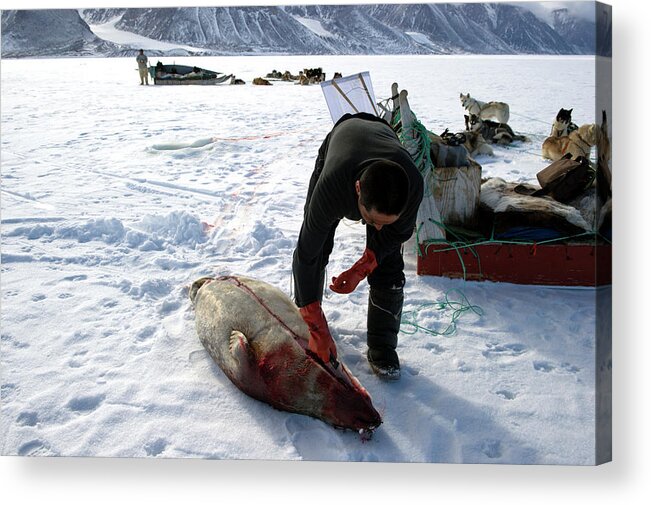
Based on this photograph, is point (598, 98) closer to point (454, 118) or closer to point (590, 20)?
point (590, 20)

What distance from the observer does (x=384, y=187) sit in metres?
1.82

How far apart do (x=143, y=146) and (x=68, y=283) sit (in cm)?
293

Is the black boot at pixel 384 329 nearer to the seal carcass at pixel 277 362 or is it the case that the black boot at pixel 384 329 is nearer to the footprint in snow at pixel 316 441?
the seal carcass at pixel 277 362

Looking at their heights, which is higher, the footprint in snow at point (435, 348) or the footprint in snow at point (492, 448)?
the footprint in snow at point (435, 348)

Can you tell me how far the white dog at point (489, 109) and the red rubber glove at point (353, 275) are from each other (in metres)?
5.43

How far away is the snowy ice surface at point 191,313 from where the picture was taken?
2408 millimetres

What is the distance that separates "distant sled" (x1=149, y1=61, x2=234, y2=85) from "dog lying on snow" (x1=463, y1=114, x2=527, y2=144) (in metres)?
3.27

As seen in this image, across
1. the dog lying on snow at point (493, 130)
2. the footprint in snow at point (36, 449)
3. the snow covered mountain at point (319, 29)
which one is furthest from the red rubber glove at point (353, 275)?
the dog lying on snow at point (493, 130)

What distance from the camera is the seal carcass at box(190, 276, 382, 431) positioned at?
2.31 m

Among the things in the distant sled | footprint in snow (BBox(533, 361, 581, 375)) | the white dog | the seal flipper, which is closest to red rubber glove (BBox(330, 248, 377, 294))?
the seal flipper

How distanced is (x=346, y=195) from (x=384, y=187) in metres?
0.21

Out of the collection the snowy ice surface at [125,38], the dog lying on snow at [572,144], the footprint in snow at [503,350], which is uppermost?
the snowy ice surface at [125,38]

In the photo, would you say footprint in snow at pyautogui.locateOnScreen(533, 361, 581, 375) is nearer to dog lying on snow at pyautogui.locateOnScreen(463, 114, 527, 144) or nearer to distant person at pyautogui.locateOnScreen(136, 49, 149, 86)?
distant person at pyautogui.locateOnScreen(136, 49, 149, 86)

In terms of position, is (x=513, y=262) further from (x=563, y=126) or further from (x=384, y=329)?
(x=563, y=126)
